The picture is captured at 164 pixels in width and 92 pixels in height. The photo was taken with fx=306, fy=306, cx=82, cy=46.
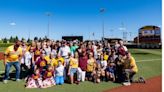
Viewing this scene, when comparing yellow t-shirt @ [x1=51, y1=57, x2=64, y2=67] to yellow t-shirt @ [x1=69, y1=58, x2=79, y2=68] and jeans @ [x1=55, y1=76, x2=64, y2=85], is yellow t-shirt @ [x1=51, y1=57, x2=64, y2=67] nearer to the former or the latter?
yellow t-shirt @ [x1=69, y1=58, x2=79, y2=68]

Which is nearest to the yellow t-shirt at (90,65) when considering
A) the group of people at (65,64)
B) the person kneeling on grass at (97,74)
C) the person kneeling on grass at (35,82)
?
the group of people at (65,64)

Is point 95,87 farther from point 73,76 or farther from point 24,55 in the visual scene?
point 24,55

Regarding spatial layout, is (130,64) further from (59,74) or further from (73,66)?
(59,74)

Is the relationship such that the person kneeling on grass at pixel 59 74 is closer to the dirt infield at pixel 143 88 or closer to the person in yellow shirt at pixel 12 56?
the person in yellow shirt at pixel 12 56

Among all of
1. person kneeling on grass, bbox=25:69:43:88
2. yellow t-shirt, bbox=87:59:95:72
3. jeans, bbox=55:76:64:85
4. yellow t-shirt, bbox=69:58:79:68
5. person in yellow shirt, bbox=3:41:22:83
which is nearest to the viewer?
person kneeling on grass, bbox=25:69:43:88

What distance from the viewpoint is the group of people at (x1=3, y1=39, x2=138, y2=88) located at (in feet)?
36.6

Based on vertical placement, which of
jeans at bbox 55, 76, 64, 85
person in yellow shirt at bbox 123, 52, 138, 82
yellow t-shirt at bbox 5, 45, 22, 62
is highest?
yellow t-shirt at bbox 5, 45, 22, 62

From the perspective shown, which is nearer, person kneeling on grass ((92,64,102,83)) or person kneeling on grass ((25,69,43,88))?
person kneeling on grass ((25,69,43,88))

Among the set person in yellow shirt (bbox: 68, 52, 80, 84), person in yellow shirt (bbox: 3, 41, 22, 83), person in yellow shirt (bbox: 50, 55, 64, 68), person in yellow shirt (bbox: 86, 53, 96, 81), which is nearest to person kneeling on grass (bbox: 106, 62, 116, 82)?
person in yellow shirt (bbox: 86, 53, 96, 81)

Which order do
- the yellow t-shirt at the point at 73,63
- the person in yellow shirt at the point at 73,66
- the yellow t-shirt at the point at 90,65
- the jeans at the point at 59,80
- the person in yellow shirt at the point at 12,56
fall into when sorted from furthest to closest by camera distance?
the yellow t-shirt at the point at 90,65 < the yellow t-shirt at the point at 73,63 < the person in yellow shirt at the point at 73,66 < the person in yellow shirt at the point at 12,56 < the jeans at the point at 59,80

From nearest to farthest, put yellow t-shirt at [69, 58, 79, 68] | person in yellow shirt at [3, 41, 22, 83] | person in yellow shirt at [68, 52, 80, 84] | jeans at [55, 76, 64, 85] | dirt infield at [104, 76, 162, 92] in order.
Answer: dirt infield at [104, 76, 162, 92] → jeans at [55, 76, 64, 85] → person in yellow shirt at [3, 41, 22, 83] → person in yellow shirt at [68, 52, 80, 84] → yellow t-shirt at [69, 58, 79, 68]

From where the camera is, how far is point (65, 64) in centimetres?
1197

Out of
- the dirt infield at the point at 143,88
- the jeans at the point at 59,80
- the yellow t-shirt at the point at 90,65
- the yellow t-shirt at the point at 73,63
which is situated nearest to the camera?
the dirt infield at the point at 143,88

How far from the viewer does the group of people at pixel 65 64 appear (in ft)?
36.6
